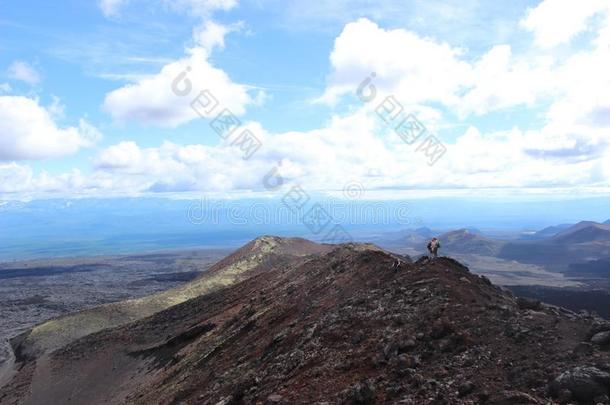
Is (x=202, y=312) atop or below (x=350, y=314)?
below

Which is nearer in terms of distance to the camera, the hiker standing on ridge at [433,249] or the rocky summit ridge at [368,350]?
the rocky summit ridge at [368,350]

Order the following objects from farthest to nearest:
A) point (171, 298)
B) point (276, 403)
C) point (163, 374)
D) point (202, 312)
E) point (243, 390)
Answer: point (171, 298) → point (202, 312) → point (163, 374) → point (243, 390) → point (276, 403)

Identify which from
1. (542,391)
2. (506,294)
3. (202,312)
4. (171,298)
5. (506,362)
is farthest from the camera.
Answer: (171,298)

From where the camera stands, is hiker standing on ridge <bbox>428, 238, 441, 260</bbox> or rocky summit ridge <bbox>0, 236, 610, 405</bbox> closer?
rocky summit ridge <bbox>0, 236, 610, 405</bbox>

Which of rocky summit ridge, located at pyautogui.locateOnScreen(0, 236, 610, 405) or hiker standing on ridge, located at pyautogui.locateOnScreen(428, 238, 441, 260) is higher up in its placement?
hiker standing on ridge, located at pyautogui.locateOnScreen(428, 238, 441, 260)

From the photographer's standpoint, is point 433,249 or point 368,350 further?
point 433,249

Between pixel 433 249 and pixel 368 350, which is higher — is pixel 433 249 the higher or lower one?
the higher one

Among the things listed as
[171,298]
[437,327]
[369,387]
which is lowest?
[171,298]

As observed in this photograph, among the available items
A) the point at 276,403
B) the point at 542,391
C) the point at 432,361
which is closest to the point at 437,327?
the point at 432,361

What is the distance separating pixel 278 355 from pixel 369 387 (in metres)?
10.2

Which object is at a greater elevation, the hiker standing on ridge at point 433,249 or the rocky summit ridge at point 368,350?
the hiker standing on ridge at point 433,249

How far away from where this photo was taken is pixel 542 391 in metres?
15.5

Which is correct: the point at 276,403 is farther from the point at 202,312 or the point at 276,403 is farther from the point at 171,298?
the point at 171,298

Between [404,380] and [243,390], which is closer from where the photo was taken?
[404,380]
